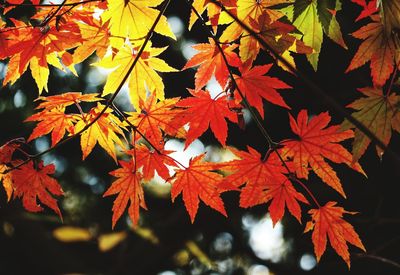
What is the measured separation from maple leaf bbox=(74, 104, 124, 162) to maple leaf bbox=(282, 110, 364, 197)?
540mm

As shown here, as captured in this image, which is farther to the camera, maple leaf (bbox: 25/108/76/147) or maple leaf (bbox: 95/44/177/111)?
maple leaf (bbox: 25/108/76/147)

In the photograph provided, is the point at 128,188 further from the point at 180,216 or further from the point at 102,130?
the point at 180,216

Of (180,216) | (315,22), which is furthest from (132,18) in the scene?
(180,216)

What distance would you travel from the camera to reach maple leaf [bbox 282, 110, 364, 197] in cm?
108

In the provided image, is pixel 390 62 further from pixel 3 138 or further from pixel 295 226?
pixel 3 138

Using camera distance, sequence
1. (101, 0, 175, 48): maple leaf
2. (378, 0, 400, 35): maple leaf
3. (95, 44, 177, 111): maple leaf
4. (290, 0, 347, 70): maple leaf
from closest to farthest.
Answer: (378, 0, 400, 35): maple leaf
(290, 0, 347, 70): maple leaf
(101, 0, 175, 48): maple leaf
(95, 44, 177, 111): maple leaf

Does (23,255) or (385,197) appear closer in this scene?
(385,197)

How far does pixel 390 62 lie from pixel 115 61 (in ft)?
2.48

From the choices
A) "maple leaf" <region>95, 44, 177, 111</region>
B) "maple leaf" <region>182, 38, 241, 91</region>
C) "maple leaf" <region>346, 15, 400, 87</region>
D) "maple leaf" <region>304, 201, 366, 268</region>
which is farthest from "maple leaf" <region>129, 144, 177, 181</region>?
"maple leaf" <region>346, 15, 400, 87</region>

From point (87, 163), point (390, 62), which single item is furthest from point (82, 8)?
point (87, 163)

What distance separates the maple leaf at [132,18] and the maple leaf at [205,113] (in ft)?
0.66

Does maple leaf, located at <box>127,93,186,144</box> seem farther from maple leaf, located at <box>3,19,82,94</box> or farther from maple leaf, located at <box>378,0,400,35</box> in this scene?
maple leaf, located at <box>378,0,400,35</box>

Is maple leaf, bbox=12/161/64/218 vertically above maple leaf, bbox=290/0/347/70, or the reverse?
maple leaf, bbox=290/0/347/70

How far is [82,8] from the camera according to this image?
3.91 feet
